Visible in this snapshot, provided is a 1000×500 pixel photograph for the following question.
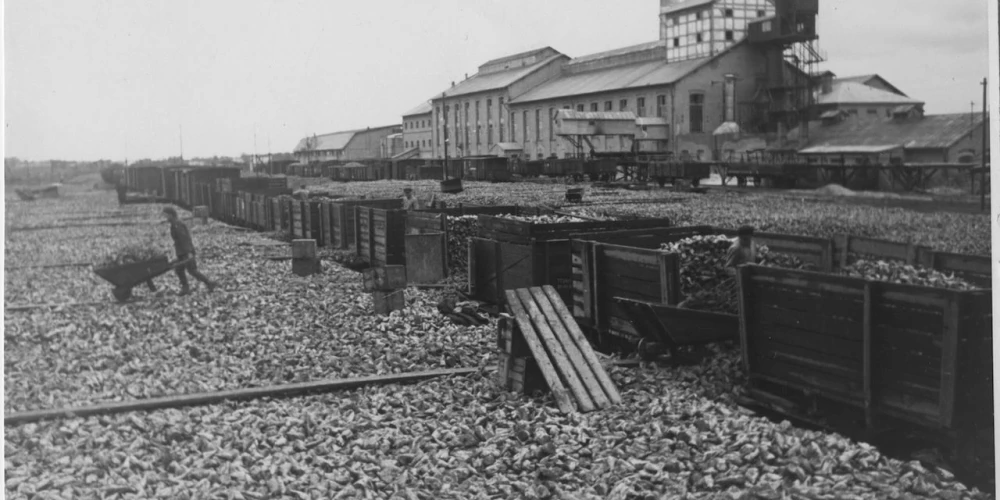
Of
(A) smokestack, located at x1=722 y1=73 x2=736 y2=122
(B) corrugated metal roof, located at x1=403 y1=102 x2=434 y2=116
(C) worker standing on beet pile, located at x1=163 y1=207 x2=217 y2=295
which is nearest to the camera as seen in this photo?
(C) worker standing on beet pile, located at x1=163 y1=207 x2=217 y2=295

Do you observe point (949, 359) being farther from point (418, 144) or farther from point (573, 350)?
point (418, 144)

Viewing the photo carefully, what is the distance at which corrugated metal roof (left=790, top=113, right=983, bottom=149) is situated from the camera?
28.2 feet

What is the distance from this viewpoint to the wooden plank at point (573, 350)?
7.27 meters

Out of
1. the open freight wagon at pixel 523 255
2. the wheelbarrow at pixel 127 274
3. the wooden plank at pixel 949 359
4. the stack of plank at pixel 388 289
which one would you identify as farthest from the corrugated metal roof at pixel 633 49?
the wheelbarrow at pixel 127 274

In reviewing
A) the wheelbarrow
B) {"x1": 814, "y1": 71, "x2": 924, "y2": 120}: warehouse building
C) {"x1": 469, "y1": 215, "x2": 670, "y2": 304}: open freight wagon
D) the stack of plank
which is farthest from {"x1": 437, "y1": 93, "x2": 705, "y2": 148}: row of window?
the wheelbarrow

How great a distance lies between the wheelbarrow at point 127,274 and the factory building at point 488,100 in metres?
4.77

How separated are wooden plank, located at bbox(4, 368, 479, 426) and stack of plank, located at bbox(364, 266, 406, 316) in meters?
2.95

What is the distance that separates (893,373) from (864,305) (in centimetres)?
51

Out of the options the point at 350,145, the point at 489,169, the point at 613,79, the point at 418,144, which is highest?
the point at 350,145

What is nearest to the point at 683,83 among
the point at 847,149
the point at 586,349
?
the point at 847,149

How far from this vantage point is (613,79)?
13.8 metres

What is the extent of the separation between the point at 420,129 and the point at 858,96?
8.39m

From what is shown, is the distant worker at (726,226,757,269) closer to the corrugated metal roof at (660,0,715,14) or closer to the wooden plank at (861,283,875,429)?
the wooden plank at (861,283,875,429)

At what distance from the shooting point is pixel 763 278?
6801 millimetres
